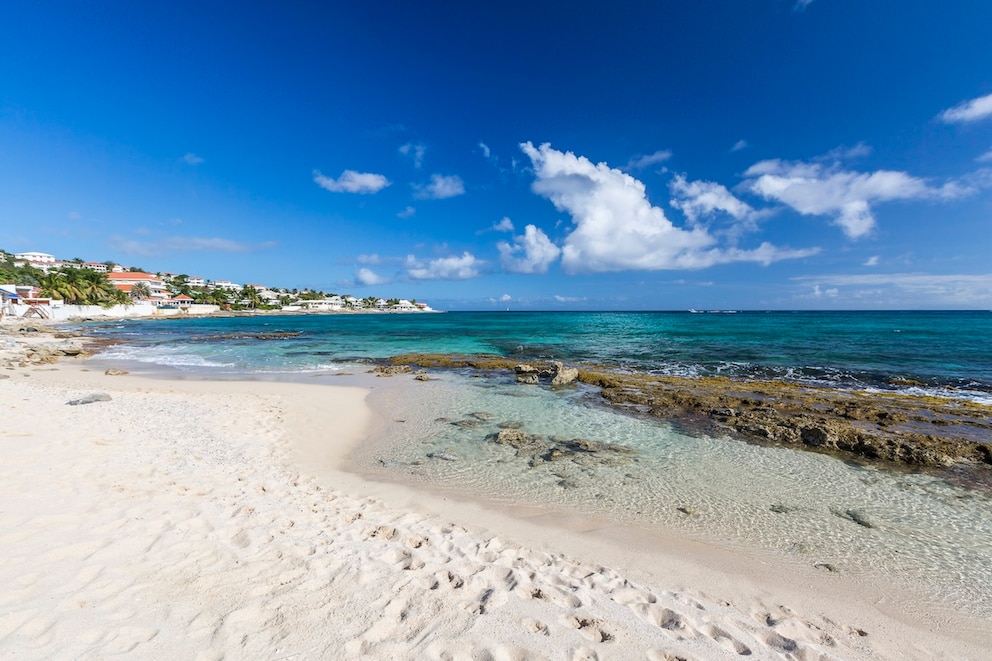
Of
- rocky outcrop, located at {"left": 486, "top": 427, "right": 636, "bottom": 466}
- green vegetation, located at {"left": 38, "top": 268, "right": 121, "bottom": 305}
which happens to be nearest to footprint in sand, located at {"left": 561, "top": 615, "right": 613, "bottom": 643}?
rocky outcrop, located at {"left": 486, "top": 427, "right": 636, "bottom": 466}

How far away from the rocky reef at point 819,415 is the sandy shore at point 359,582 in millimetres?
6592

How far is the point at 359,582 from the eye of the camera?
4422 millimetres

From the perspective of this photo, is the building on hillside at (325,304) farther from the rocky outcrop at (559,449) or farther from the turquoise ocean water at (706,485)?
the rocky outcrop at (559,449)

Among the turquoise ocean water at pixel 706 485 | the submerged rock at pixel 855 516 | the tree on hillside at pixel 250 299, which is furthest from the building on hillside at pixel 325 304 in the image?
the submerged rock at pixel 855 516

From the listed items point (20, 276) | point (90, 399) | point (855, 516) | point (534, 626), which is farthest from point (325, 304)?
point (534, 626)

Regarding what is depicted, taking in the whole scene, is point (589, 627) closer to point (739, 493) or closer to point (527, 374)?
point (739, 493)

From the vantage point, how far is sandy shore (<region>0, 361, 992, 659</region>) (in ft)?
11.8

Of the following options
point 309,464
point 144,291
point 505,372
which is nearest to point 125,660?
point 309,464

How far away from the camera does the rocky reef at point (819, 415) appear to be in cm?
1000

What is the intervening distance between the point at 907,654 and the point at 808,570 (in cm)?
137

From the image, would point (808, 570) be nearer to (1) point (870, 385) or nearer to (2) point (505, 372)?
(2) point (505, 372)

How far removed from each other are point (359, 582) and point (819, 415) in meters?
15.2

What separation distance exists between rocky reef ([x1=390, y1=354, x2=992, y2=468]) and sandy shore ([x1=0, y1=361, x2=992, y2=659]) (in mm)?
6592

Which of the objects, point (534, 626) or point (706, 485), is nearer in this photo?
point (534, 626)
